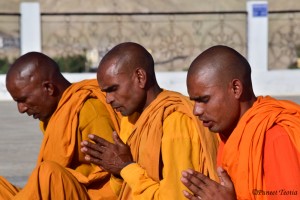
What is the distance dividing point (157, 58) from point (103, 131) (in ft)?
49.9

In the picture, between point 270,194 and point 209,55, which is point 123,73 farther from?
point 270,194

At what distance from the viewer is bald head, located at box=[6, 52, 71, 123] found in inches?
200

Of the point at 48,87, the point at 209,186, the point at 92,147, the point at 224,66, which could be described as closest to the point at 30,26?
the point at 48,87

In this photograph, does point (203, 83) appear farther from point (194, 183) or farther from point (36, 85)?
point (36, 85)

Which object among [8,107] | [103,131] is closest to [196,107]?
[103,131]

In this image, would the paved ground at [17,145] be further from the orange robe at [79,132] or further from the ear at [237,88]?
the ear at [237,88]

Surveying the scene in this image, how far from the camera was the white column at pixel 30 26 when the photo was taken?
61.5ft

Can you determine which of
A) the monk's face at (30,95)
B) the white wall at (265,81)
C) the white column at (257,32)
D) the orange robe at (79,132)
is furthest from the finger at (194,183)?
the white column at (257,32)

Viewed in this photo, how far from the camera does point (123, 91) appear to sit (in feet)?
14.1

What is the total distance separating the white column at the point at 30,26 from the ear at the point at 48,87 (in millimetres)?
13822

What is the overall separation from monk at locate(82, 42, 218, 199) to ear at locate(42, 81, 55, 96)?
0.68m

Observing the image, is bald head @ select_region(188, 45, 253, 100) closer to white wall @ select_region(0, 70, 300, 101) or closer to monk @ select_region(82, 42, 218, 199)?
monk @ select_region(82, 42, 218, 199)

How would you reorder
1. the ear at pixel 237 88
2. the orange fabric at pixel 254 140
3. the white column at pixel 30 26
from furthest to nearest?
the white column at pixel 30 26 → the ear at pixel 237 88 → the orange fabric at pixel 254 140

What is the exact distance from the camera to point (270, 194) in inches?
123
